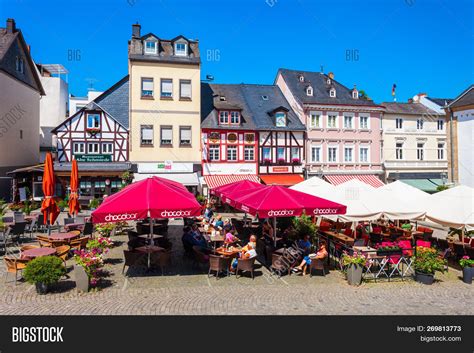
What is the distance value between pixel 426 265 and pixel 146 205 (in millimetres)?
8235

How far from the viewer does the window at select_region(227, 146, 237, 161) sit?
2911 cm

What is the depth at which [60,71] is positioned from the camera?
48.0 m

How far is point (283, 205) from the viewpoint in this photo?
10.4 meters

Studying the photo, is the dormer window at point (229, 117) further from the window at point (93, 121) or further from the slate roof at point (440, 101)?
the slate roof at point (440, 101)

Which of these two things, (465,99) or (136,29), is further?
(136,29)

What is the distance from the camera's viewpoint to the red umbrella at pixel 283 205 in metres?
10.2

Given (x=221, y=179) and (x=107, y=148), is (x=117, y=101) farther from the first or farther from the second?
(x=221, y=179)

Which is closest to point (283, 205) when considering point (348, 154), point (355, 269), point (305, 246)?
point (305, 246)

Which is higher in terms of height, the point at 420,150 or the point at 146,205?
the point at 420,150

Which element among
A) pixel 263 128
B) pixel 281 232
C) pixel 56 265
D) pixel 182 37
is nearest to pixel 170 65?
pixel 182 37

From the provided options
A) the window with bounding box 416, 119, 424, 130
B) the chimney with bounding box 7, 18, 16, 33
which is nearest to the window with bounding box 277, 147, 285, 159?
the window with bounding box 416, 119, 424, 130

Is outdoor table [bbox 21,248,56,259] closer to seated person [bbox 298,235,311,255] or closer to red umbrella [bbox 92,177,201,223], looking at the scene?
red umbrella [bbox 92,177,201,223]

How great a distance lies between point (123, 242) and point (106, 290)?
6230mm

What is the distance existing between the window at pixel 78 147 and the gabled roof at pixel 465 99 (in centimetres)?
2905
